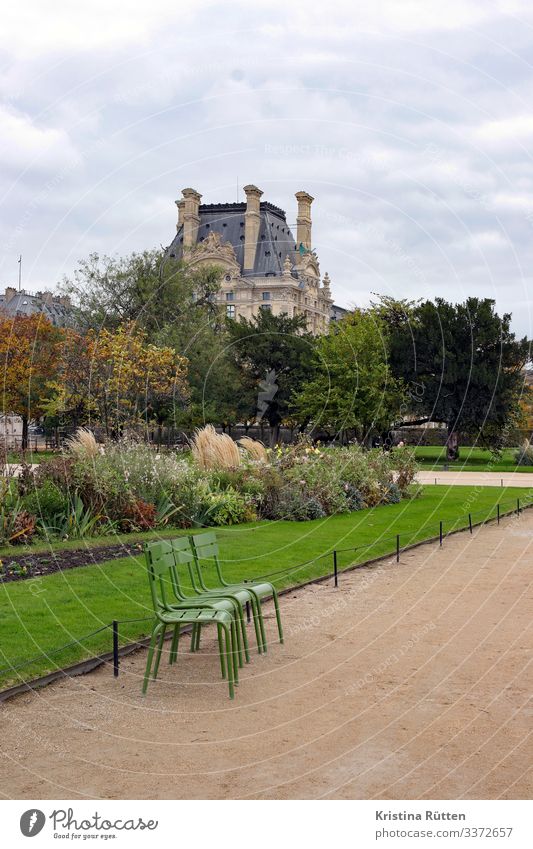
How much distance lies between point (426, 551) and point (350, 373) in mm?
36126

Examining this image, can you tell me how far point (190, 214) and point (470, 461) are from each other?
39038mm

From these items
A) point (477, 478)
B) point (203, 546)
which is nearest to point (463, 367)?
point (477, 478)

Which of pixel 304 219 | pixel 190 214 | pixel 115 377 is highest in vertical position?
pixel 190 214

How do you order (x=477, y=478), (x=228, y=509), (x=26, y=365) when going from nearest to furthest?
(x=228, y=509)
(x=477, y=478)
(x=26, y=365)

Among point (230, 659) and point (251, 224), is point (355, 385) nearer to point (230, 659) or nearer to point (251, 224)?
point (251, 224)

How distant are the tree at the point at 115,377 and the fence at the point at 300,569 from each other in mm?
18526

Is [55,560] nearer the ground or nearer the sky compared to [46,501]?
nearer the ground

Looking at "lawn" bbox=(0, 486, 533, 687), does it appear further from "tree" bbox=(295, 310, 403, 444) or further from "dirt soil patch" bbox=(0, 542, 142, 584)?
"tree" bbox=(295, 310, 403, 444)

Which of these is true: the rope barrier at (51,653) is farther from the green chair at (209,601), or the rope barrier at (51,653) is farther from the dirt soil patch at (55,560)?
the dirt soil patch at (55,560)

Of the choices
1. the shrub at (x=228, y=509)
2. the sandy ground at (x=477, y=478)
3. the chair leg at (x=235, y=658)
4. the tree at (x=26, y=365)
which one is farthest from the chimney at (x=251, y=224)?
the chair leg at (x=235, y=658)

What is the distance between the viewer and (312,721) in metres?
7.45

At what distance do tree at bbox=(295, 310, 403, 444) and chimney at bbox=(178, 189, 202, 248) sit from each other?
25205 millimetres

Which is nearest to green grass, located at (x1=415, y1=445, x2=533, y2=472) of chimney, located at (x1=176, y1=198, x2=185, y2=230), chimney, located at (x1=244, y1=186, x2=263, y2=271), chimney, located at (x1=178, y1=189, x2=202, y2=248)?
chimney, located at (x1=244, y1=186, x2=263, y2=271)

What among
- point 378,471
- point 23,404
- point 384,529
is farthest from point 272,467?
point 23,404
